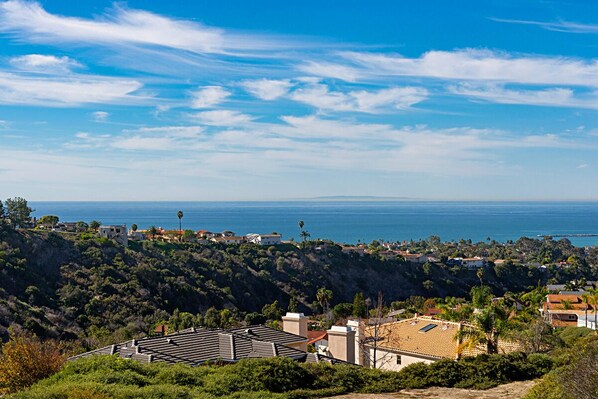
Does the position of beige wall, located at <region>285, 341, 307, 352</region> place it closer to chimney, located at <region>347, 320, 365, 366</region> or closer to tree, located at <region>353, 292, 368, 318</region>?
chimney, located at <region>347, 320, 365, 366</region>

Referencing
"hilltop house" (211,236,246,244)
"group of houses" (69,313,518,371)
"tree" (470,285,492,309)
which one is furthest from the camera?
"hilltop house" (211,236,246,244)

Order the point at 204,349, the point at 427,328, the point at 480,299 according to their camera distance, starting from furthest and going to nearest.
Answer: the point at 480,299 < the point at 427,328 < the point at 204,349

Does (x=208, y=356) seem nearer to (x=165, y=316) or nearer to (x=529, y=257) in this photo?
(x=165, y=316)

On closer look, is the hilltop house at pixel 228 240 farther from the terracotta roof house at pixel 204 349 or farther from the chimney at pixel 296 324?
the terracotta roof house at pixel 204 349

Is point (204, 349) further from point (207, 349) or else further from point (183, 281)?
point (183, 281)

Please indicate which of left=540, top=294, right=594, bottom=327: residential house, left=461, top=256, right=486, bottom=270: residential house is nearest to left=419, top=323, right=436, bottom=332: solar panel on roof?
left=540, top=294, right=594, bottom=327: residential house

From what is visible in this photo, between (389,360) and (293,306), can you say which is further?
(293,306)

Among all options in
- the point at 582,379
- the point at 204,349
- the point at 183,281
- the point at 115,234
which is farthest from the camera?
the point at 115,234

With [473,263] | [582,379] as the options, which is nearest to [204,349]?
[582,379]
